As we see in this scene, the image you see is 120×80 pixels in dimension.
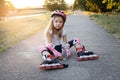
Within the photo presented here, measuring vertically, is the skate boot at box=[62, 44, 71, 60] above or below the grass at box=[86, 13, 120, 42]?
above

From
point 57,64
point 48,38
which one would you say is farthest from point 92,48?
point 57,64

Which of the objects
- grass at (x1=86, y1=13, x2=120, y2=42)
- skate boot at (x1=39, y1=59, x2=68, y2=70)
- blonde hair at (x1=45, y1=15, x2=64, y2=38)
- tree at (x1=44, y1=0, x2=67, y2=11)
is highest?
blonde hair at (x1=45, y1=15, x2=64, y2=38)

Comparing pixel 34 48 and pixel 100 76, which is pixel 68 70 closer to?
pixel 100 76

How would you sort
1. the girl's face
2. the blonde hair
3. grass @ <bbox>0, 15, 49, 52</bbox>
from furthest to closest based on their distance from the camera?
grass @ <bbox>0, 15, 49, 52</bbox> → the blonde hair → the girl's face

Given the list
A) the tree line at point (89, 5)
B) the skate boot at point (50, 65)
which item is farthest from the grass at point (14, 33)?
the skate boot at point (50, 65)

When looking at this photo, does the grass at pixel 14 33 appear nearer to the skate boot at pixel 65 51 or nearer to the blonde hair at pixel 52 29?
the blonde hair at pixel 52 29

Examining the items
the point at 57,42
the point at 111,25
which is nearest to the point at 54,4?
the point at 111,25

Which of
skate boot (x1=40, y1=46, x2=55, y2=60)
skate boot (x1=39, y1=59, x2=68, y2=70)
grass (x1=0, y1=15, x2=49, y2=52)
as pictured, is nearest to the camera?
skate boot (x1=39, y1=59, x2=68, y2=70)

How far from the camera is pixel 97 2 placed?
5503cm

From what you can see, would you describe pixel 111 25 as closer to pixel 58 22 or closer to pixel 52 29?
pixel 52 29

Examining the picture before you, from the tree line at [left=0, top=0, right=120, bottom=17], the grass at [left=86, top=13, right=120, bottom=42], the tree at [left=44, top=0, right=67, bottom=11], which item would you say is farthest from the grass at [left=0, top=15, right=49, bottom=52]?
the tree at [left=44, top=0, right=67, bottom=11]

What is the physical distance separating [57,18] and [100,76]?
2.14 metres

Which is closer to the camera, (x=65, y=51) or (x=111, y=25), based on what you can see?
(x=65, y=51)

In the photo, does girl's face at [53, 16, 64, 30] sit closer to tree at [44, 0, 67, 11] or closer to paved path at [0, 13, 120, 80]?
paved path at [0, 13, 120, 80]
